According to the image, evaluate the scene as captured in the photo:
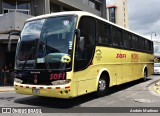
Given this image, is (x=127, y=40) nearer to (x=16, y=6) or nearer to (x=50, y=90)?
(x=50, y=90)

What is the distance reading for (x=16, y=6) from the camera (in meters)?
23.7

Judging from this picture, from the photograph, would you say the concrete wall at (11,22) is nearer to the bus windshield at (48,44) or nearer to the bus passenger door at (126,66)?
the bus passenger door at (126,66)

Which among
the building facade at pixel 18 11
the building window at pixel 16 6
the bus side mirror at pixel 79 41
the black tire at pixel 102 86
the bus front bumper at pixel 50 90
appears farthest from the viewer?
the building window at pixel 16 6

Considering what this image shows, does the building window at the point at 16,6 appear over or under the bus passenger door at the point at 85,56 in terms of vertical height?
over

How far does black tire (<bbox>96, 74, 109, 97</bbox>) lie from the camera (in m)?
11.1

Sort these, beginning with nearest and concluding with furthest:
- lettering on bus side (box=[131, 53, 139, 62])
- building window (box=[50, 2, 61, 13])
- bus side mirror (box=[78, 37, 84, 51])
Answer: bus side mirror (box=[78, 37, 84, 51]) < lettering on bus side (box=[131, 53, 139, 62]) < building window (box=[50, 2, 61, 13])

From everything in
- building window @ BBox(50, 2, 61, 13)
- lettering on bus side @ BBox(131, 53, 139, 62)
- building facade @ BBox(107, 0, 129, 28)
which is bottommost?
lettering on bus side @ BBox(131, 53, 139, 62)

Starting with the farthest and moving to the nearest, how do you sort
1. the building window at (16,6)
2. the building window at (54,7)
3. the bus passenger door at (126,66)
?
the building window at (54,7) < the building window at (16,6) < the bus passenger door at (126,66)

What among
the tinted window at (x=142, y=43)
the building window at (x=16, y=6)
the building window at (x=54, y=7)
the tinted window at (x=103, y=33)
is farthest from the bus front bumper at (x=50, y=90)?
the building window at (x=54, y=7)

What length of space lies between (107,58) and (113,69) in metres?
0.91

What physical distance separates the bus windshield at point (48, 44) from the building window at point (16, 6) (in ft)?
45.9

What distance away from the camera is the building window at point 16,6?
2317 cm

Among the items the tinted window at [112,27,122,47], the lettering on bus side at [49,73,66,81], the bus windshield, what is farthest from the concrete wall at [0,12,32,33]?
the lettering on bus side at [49,73,66,81]

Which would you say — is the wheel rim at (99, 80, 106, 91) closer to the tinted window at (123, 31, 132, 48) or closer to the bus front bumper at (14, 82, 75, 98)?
the bus front bumper at (14, 82, 75, 98)
